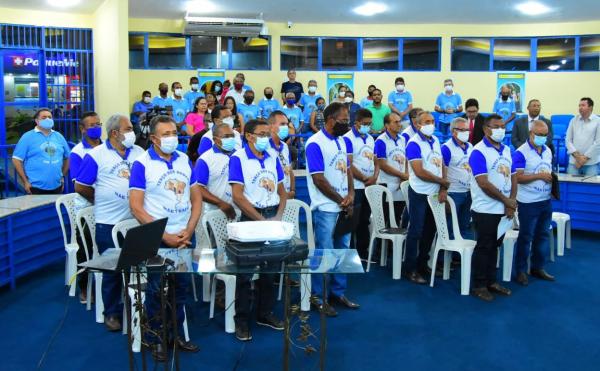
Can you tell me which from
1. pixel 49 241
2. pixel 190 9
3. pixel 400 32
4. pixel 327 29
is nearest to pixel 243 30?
pixel 190 9

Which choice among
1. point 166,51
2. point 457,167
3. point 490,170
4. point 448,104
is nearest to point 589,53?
point 448,104

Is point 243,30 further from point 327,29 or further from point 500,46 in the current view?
point 500,46

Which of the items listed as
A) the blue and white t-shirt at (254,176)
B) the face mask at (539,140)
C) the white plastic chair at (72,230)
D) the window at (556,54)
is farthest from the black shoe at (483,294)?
the window at (556,54)

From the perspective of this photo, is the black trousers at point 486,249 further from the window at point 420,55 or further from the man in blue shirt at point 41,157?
the window at point 420,55

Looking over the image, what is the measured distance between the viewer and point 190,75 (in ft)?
46.2

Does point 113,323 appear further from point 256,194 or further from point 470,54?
point 470,54

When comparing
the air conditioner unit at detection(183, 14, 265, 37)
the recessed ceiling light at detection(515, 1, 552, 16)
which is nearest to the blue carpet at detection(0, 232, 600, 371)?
the recessed ceiling light at detection(515, 1, 552, 16)

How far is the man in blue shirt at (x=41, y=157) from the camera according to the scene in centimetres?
657

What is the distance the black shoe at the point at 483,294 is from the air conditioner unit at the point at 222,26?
371 inches

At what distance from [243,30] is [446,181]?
886 centimetres

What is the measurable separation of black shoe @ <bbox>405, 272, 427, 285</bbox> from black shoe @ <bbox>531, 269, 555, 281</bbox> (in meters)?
1.12

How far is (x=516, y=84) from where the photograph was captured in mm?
14914

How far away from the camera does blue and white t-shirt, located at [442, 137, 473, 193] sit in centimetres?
615

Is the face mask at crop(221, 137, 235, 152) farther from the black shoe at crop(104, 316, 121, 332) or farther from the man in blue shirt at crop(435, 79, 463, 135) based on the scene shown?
the man in blue shirt at crop(435, 79, 463, 135)
